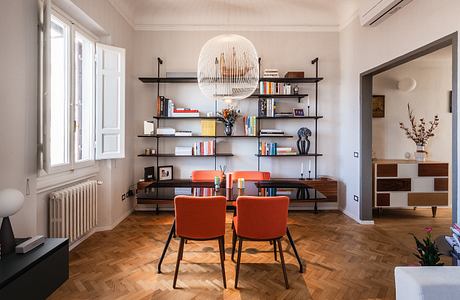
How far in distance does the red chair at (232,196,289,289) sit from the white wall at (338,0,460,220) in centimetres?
229

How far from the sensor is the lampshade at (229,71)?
3.31m

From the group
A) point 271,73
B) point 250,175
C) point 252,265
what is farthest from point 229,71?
point 252,265

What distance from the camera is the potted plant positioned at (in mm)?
4691

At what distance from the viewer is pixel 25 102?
90.1 inches

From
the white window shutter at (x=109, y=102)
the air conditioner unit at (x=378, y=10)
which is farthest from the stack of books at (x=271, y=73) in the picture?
the white window shutter at (x=109, y=102)

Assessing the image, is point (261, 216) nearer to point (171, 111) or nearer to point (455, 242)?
point (455, 242)

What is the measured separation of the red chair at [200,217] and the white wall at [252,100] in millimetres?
2625

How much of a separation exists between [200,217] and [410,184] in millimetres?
3872

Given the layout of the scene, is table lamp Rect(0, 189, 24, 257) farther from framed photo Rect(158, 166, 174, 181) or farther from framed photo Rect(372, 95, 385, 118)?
framed photo Rect(372, 95, 385, 118)

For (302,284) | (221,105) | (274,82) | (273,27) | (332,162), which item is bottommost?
(302,284)

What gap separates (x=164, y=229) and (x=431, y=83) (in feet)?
18.2

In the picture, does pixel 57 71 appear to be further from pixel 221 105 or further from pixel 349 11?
pixel 349 11

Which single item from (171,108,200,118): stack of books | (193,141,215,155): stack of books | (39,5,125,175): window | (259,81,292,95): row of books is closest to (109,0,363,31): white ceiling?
(259,81,292,95): row of books

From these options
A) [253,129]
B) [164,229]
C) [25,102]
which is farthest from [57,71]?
[253,129]
